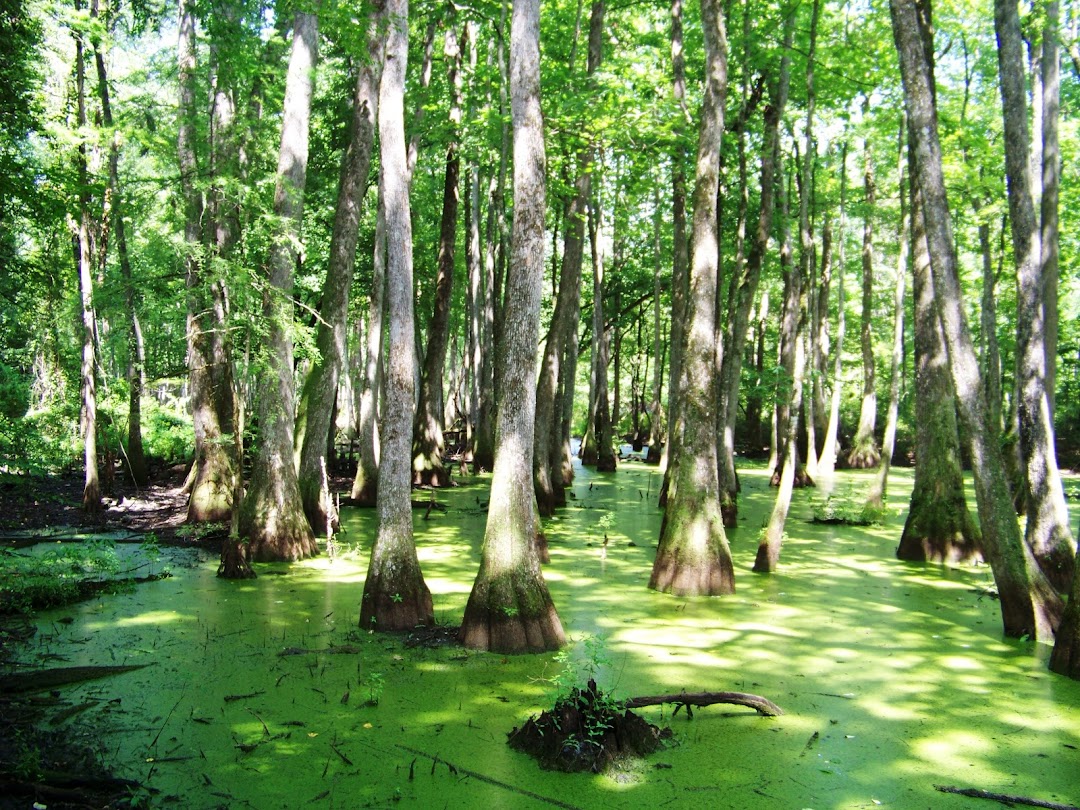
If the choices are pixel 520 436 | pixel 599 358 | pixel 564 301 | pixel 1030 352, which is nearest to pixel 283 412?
pixel 520 436

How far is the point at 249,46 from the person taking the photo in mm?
11602

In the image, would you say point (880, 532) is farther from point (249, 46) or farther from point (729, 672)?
point (249, 46)

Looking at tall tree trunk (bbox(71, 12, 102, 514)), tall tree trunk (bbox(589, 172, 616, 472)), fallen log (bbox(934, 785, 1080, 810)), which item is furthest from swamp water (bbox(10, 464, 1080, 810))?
tall tree trunk (bbox(589, 172, 616, 472))

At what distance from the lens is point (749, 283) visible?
14.7m

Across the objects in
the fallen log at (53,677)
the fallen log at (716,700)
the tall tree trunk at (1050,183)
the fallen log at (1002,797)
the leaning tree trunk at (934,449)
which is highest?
the tall tree trunk at (1050,183)

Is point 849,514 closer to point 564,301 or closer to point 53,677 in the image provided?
point 564,301

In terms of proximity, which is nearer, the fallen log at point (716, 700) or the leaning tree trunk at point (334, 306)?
the fallen log at point (716, 700)

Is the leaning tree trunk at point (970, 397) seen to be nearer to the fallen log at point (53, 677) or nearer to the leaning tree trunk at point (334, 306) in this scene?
the fallen log at point (53, 677)

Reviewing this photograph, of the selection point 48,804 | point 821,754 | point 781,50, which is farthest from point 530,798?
point 781,50

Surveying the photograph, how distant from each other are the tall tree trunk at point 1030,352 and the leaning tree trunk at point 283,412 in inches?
316

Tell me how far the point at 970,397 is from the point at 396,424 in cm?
483

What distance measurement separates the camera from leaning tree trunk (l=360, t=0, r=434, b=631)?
7004mm

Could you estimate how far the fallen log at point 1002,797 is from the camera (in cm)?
404

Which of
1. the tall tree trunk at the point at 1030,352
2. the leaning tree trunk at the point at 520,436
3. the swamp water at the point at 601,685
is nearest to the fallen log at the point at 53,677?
the swamp water at the point at 601,685
